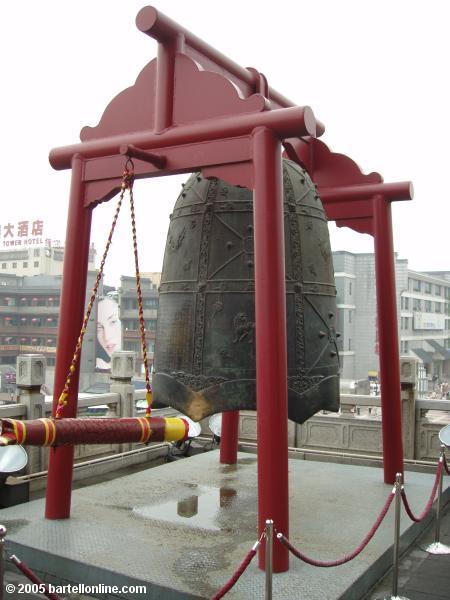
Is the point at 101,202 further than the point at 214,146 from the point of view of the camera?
Yes

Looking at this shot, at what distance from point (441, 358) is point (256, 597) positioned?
3884cm

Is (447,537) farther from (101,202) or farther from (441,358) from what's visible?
(441,358)

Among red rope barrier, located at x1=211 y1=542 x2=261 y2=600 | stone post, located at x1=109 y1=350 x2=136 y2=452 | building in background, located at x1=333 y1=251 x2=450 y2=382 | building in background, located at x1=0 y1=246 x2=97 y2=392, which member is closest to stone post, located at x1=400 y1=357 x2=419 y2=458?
stone post, located at x1=109 y1=350 x2=136 y2=452

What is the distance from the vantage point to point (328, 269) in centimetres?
573

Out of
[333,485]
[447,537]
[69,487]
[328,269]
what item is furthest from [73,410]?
[447,537]

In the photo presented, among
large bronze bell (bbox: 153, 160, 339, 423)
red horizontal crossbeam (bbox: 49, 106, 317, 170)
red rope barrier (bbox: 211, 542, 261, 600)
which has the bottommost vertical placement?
red rope barrier (bbox: 211, 542, 261, 600)

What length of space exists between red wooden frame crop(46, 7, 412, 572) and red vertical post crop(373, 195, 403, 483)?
1.81m

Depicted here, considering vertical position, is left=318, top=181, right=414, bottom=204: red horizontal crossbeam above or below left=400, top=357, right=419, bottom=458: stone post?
above

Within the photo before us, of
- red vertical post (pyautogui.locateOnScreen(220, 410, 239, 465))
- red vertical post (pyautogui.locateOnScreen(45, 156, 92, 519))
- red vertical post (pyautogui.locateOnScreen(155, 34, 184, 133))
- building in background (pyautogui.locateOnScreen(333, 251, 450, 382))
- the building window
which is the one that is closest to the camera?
red vertical post (pyautogui.locateOnScreen(155, 34, 184, 133))

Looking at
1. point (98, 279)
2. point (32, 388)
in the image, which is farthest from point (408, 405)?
point (98, 279)

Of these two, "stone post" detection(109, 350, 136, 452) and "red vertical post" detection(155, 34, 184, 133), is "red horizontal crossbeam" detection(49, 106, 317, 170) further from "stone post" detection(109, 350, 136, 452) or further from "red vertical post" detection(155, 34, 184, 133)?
"stone post" detection(109, 350, 136, 452)

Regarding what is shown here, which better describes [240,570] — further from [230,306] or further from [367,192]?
[367,192]

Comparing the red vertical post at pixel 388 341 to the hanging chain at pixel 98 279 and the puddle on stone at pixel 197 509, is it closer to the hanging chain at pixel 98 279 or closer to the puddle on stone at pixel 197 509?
the puddle on stone at pixel 197 509

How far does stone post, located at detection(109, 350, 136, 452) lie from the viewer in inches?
351
